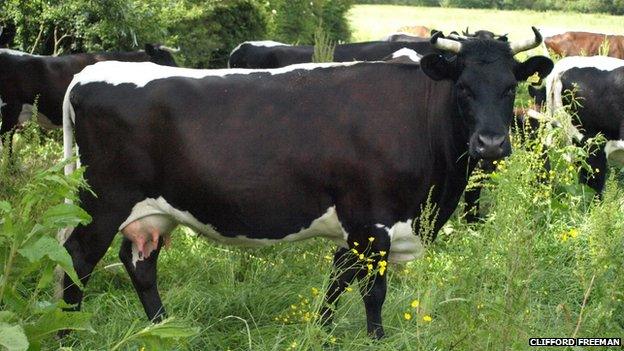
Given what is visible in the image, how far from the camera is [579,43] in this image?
2334 centimetres

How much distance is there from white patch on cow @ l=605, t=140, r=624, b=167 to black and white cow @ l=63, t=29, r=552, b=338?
5.21 m

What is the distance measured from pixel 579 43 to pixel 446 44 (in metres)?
18.9

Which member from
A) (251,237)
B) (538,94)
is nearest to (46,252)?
(251,237)

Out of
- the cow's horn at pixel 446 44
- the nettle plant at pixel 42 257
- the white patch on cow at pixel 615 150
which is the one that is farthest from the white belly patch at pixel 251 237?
the white patch on cow at pixel 615 150

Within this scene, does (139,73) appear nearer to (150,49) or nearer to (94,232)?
(94,232)

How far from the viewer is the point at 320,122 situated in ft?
17.6

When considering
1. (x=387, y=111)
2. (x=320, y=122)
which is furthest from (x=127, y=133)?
(x=387, y=111)

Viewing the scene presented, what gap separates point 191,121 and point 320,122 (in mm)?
712

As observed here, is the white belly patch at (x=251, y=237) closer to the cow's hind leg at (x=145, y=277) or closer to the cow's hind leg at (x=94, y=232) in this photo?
the cow's hind leg at (x=94, y=232)

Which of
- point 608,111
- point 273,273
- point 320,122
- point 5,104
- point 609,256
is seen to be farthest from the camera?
point 5,104

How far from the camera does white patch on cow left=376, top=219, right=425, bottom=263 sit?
5.32m

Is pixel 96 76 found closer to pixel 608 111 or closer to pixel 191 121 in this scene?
pixel 191 121

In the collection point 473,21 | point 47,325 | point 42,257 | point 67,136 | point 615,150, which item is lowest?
point 473,21

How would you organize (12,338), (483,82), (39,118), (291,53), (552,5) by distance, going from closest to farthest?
(12,338) → (483,82) → (39,118) → (291,53) → (552,5)
